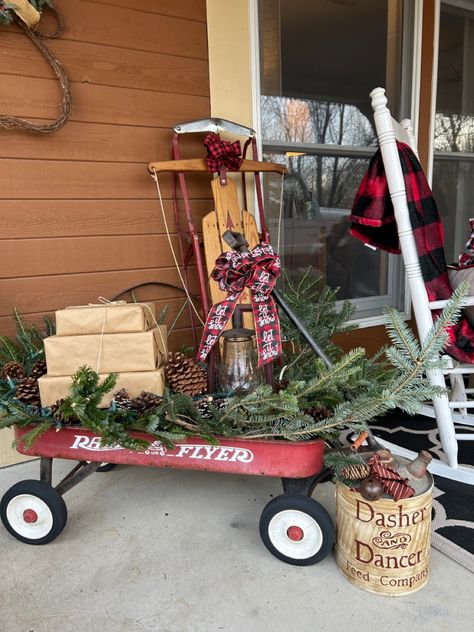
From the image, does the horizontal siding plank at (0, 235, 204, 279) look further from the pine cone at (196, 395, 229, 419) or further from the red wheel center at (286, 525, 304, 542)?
the red wheel center at (286, 525, 304, 542)

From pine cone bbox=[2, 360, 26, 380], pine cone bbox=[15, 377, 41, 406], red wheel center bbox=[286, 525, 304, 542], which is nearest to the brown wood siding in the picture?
pine cone bbox=[2, 360, 26, 380]

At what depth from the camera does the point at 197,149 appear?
6.41 feet

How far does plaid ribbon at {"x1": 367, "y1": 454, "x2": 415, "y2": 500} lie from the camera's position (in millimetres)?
1000

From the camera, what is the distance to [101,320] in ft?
4.07

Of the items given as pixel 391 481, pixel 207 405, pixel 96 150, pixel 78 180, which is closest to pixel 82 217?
pixel 78 180

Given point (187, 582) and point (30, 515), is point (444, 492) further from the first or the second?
point (30, 515)

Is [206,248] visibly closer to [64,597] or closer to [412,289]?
[412,289]

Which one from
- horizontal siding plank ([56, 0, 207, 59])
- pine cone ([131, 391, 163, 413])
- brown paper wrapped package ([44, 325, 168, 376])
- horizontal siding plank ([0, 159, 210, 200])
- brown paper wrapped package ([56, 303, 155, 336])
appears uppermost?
horizontal siding plank ([56, 0, 207, 59])

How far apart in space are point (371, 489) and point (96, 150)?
152 centimetres

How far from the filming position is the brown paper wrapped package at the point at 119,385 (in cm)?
122

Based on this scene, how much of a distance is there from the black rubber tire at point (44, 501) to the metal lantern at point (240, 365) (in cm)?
54

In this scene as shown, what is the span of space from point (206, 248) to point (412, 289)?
0.81 metres

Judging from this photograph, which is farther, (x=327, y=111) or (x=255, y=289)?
(x=327, y=111)

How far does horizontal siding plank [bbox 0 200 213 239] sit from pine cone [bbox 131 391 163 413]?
34.8 inches
